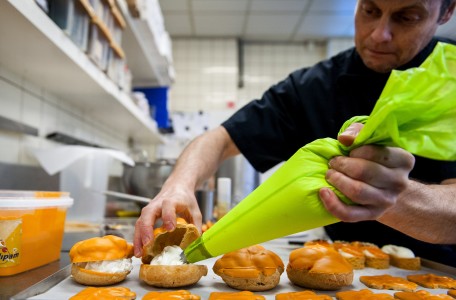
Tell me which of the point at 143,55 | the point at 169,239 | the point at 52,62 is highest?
the point at 143,55

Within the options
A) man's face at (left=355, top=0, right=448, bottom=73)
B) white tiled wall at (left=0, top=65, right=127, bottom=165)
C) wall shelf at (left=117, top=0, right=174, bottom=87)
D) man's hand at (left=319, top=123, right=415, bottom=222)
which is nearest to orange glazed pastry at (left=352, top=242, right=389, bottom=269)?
man's hand at (left=319, top=123, right=415, bottom=222)

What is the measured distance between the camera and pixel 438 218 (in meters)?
0.96

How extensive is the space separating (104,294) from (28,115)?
137 centimetres

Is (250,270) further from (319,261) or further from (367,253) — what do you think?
(367,253)

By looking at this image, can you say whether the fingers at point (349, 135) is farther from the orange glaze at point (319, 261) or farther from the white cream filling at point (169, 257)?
the white cream filling at point (169, 257)

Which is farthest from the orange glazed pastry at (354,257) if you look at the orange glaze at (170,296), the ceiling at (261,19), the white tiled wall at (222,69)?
the white tiled wall at (222,69)

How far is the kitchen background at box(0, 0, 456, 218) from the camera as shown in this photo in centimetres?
153

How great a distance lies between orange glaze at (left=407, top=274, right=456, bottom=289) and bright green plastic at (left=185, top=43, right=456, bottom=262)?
0.54m

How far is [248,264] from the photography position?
949mm

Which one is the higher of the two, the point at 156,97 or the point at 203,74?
the point at 203,74

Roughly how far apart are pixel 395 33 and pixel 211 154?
88 cm

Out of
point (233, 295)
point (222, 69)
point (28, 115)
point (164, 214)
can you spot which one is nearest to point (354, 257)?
point (233, 295)

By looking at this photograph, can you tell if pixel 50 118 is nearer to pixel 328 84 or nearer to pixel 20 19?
pixel 20 19

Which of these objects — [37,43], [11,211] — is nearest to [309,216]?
[11,211]
